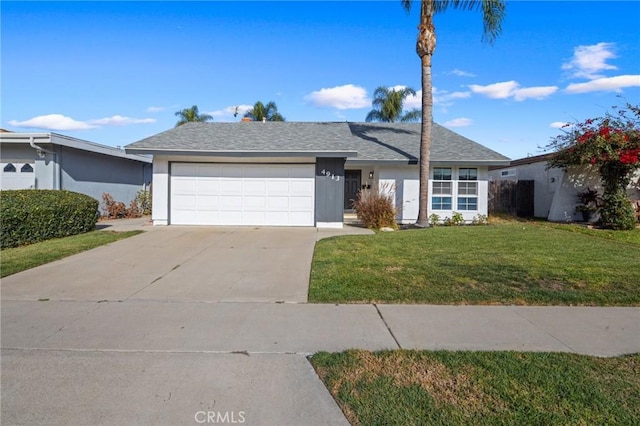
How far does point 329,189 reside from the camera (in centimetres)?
1455

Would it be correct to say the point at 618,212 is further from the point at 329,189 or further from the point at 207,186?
the point at 207,186

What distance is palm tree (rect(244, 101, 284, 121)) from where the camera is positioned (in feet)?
118

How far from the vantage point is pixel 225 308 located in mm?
5668

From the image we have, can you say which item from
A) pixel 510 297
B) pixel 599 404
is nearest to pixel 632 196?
pixel 510 297

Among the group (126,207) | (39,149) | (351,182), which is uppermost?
(39,149)

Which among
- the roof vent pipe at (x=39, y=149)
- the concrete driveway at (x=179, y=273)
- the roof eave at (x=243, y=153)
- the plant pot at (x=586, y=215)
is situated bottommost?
the concrete driveway at (x=179, y=273)

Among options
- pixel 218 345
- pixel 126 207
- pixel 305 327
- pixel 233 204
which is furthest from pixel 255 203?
pixel 218 345

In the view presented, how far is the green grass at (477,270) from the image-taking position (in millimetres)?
A: 6051

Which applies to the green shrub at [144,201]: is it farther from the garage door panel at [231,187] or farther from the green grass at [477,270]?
the green grass at [477,270]

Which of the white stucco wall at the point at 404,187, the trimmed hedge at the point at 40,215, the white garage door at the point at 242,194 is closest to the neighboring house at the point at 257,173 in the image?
the white garage door at the point at 242,194

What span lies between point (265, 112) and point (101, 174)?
19639mm

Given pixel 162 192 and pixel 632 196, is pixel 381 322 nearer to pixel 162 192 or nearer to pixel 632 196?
pixel 162 192

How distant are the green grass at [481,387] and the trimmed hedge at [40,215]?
10.0 m

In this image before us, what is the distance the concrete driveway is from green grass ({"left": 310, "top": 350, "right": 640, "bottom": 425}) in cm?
250
